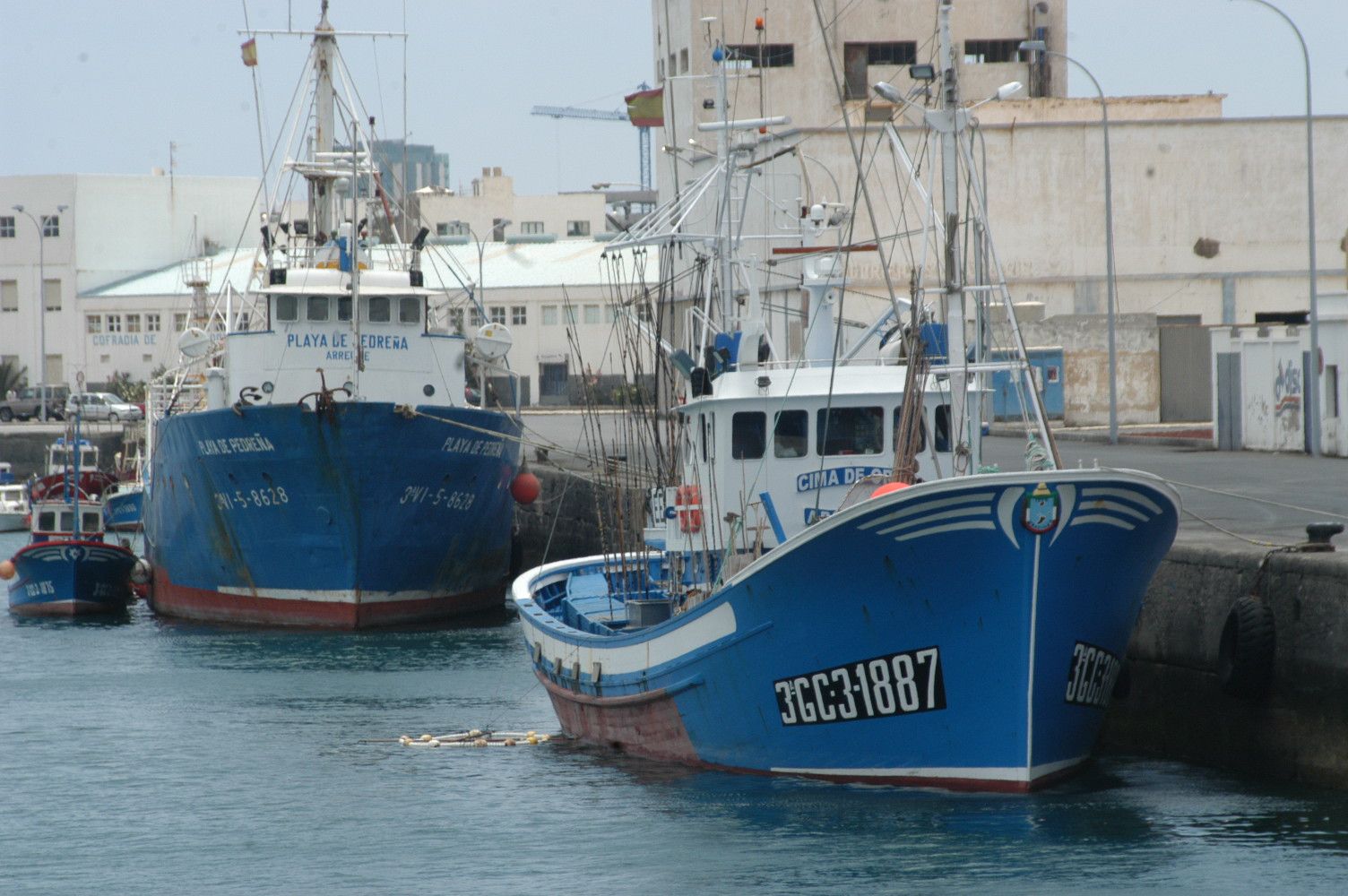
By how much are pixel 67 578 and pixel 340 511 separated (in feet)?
23.3

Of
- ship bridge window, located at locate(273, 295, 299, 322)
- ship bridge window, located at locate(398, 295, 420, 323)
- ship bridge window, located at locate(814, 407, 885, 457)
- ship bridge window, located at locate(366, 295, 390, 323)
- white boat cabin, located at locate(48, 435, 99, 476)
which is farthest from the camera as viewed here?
white boat cabin, located at locate(48, 435, 99, 476)

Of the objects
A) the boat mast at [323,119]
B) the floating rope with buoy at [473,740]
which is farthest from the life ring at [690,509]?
the boat mast at [323,119]

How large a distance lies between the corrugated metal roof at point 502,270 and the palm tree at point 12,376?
13.3 feet

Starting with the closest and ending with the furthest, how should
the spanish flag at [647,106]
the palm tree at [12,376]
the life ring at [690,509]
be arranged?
1. the life ring at [690,509]
2. the spanish flag at [647,106]
3. the palm tree at [12,376]

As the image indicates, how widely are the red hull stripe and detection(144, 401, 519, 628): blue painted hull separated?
24 mm

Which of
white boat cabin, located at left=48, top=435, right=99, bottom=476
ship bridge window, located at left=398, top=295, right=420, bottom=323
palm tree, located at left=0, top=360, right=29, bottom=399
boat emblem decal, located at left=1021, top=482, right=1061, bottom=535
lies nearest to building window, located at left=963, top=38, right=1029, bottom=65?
white boat cabin, located at left=48, top=435, right=99, bottom=476

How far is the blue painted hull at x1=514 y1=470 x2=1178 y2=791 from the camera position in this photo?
489 inches

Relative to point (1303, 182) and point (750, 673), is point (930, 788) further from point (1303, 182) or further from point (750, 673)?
point (1303, 182)

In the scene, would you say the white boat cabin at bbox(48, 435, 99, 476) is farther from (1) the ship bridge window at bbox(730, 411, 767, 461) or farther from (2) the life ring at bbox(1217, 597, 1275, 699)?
(2) the life ring at bbox(1217, 597, 1275, 699)

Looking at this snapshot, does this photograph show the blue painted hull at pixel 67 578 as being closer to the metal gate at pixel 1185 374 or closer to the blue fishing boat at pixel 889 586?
the blue fishing boat at pixel 889 586

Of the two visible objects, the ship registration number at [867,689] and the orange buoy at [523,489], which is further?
the orange buoy at [523,489]

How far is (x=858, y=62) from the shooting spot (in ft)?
185

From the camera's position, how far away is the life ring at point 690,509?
52.7ft

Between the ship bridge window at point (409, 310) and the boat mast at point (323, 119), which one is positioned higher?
the boat mast at point (323, 119)
